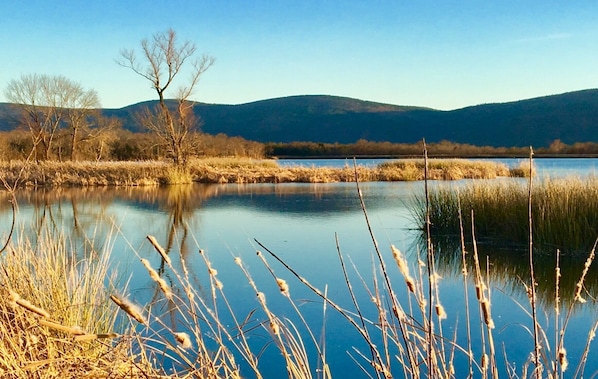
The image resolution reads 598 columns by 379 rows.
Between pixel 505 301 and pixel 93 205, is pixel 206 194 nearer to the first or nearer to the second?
pixel 93 205

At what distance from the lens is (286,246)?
21.5 feet

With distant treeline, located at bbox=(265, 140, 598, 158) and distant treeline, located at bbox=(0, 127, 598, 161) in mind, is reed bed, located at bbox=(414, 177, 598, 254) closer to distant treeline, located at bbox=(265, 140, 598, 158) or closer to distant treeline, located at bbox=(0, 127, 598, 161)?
distant treeline, located at bbox=(0, 127, 598, 161)

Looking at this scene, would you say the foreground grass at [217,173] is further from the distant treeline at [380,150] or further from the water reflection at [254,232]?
the distant treeline at [380,150]

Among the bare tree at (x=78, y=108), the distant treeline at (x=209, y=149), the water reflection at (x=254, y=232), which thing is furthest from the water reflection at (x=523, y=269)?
the bare tree at (x=78, y=108)

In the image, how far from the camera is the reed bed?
6.14 meters

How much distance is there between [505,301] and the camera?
4.36m

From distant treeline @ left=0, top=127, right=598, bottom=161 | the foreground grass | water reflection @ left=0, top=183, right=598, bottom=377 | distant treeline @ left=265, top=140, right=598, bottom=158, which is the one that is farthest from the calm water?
distant treeline @ left=265, top=140, right=598, bottom=158

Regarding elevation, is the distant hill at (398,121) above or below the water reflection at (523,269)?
above

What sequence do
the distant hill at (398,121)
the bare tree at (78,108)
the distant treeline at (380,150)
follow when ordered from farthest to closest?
the distant hill at (398,121)
the distant treeline at (380,150)
the bare tree at (78,108)

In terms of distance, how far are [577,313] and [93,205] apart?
919 cm

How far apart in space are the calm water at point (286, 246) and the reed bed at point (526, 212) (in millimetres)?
462

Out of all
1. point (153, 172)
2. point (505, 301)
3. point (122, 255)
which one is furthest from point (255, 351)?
point (153, 172)

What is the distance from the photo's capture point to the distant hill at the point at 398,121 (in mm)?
60969

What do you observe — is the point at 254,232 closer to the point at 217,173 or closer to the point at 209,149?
the point at 217,173
